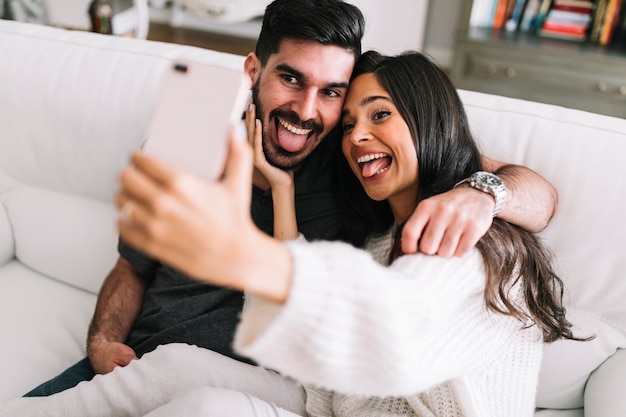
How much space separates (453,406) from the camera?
0.87 metres

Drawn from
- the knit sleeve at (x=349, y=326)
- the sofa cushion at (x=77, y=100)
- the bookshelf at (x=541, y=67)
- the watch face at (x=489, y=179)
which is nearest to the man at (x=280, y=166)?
the watch face at (x=489, y=179)

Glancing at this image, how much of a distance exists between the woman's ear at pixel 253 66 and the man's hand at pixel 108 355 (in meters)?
0.68

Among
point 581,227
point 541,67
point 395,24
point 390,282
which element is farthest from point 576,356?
point 395,24

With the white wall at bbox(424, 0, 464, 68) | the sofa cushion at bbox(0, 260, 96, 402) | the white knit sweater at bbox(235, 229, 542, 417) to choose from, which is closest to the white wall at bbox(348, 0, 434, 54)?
the white wall at bbox(424, 0, 464, 68)

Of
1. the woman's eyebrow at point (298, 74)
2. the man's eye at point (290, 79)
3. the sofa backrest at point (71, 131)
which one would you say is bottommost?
the sofa backrest at point (71, 131)

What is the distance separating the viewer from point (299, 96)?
116 cm

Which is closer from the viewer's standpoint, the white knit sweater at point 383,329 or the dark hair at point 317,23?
the white knit sweater at point 383,329

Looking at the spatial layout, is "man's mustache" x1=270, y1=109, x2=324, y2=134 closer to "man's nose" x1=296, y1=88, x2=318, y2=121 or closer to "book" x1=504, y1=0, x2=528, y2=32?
"man's nose" x1=296, y1=88, x2=318, y2=121

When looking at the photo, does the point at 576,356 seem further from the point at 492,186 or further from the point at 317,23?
the point at 317,23

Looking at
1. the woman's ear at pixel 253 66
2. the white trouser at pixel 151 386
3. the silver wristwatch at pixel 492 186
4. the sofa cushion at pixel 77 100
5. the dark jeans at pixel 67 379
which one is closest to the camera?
the silver wristwatch at pixel 492 186

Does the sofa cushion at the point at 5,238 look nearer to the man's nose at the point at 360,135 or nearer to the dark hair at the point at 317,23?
the dark hair at the point at 317,23

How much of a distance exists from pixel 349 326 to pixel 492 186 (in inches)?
17.7

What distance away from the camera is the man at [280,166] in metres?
1.13

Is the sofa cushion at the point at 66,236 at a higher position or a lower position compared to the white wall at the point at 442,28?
lower
